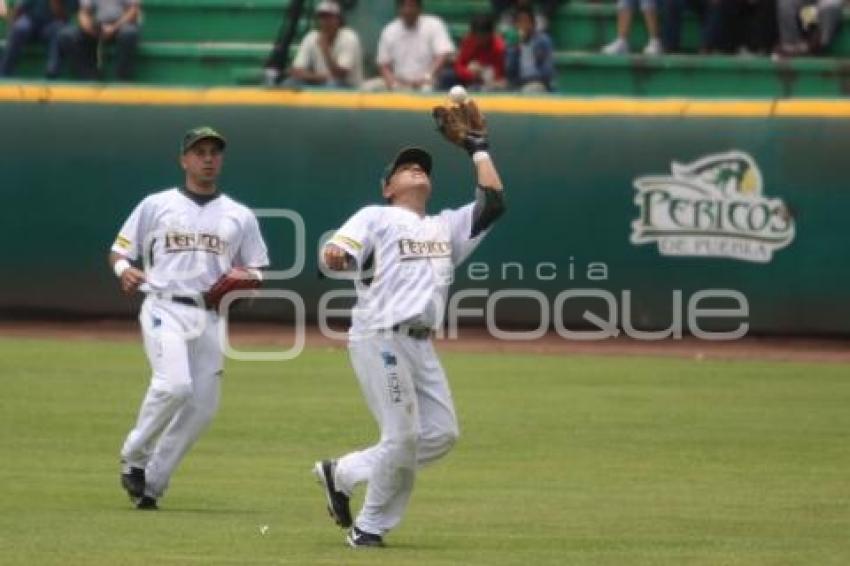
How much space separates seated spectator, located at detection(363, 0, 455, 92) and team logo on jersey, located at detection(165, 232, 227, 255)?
947cm

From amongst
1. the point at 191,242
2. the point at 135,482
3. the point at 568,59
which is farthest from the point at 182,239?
the point at 568,59

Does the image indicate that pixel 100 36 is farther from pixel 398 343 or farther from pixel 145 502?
pixel 398 343

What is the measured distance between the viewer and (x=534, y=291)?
64.0ft

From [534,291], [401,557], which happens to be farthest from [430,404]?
[534,291]

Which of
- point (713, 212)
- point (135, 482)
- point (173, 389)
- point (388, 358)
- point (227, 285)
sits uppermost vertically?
point (388, 358)

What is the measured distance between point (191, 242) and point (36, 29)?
37.6ft

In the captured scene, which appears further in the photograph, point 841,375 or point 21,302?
point 21,302

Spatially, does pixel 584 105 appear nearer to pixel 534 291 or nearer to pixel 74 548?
pixel 534 291

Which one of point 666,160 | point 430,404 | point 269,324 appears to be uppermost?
point 430,404

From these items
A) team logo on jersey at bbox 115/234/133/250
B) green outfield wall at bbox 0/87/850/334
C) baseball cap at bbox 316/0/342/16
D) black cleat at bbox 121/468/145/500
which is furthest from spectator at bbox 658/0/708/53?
black cleat at bbox 121/468/145/500

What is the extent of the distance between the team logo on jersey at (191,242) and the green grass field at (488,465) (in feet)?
4.14

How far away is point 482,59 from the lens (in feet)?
69.4

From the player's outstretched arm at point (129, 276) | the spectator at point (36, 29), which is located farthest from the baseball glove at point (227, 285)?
the spectator at point (36, 29)

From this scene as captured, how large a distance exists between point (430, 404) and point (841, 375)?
28.0 feet
